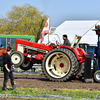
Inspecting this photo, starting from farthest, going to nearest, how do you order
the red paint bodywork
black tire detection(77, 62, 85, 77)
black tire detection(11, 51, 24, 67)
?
black tire detection(11, 51, 24, 67) < black tire detection(77, 62, 85, 77) < the red paint bodywork

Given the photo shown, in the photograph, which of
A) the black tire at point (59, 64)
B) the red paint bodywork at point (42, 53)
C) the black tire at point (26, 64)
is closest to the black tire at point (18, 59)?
the red paint bodywork at point (42, 53)

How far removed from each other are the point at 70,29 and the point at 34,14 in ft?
62.2

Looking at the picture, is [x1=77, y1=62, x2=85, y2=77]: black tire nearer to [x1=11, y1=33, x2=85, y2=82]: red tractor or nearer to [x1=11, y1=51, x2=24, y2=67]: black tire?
[x1=11, y1=33, x2=85, y2=82]: red tractor

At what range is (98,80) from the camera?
10461 mm

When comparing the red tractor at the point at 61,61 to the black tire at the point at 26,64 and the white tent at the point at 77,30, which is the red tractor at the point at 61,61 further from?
the white tent at the point at 77,30

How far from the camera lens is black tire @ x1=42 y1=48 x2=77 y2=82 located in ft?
34.5

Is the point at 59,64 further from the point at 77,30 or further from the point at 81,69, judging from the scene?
the point at 77,30

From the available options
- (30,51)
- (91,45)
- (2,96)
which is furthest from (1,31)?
(2,96)

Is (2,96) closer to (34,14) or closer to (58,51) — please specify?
(58,51)

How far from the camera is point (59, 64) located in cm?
1099

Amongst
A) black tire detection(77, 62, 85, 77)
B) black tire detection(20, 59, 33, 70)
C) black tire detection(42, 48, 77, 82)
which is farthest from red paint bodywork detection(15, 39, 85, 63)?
black tire detection(20, 59, 33, 70)

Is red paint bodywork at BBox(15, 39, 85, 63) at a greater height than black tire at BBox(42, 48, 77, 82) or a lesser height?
greater

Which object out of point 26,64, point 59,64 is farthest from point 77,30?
point 59,64

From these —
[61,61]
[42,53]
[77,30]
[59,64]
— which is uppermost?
[77,30]
